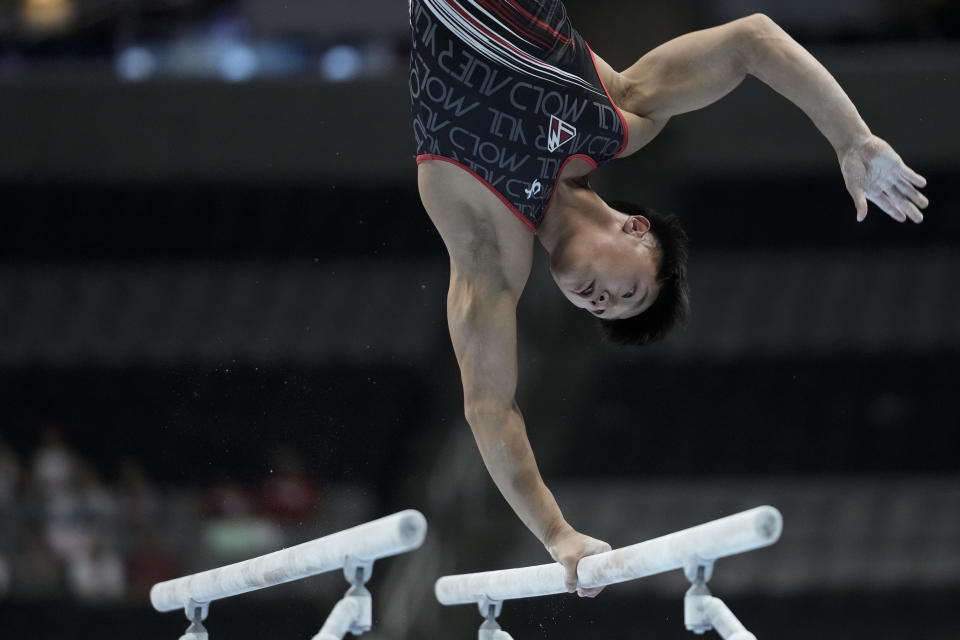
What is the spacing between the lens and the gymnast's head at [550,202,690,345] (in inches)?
163

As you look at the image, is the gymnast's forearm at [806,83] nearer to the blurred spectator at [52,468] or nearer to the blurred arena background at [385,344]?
the blurred arena background at [385,344]

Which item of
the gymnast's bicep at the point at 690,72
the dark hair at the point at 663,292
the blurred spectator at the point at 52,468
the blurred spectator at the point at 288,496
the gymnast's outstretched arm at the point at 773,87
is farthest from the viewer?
the blurred spectator at the point at 52,468

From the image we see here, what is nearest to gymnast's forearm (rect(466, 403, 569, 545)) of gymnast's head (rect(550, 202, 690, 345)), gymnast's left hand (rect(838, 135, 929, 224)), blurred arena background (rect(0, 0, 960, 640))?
gymnast's head (rect(550, 202, 690, 345))

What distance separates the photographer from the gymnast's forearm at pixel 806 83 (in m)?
3.92

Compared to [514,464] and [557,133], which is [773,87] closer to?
[557,133]

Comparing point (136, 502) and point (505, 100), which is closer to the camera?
point (505, 100)

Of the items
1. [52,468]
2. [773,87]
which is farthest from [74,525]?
[773,87]

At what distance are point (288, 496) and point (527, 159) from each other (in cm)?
661

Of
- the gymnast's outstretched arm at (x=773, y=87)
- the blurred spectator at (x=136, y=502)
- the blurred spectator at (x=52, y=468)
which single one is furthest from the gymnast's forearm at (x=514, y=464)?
the blurred spectator at (x=52, y=468)

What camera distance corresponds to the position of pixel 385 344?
42.5 ft

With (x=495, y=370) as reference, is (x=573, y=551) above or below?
below

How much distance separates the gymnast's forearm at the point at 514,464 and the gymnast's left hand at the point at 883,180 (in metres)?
1.31

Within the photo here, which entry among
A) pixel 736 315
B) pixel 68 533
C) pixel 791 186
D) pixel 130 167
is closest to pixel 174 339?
pixel 130 167

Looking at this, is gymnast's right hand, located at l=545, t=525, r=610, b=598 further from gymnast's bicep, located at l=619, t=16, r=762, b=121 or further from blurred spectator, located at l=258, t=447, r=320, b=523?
blurred spectator, located at l=258, t=447, r=320, b=523
